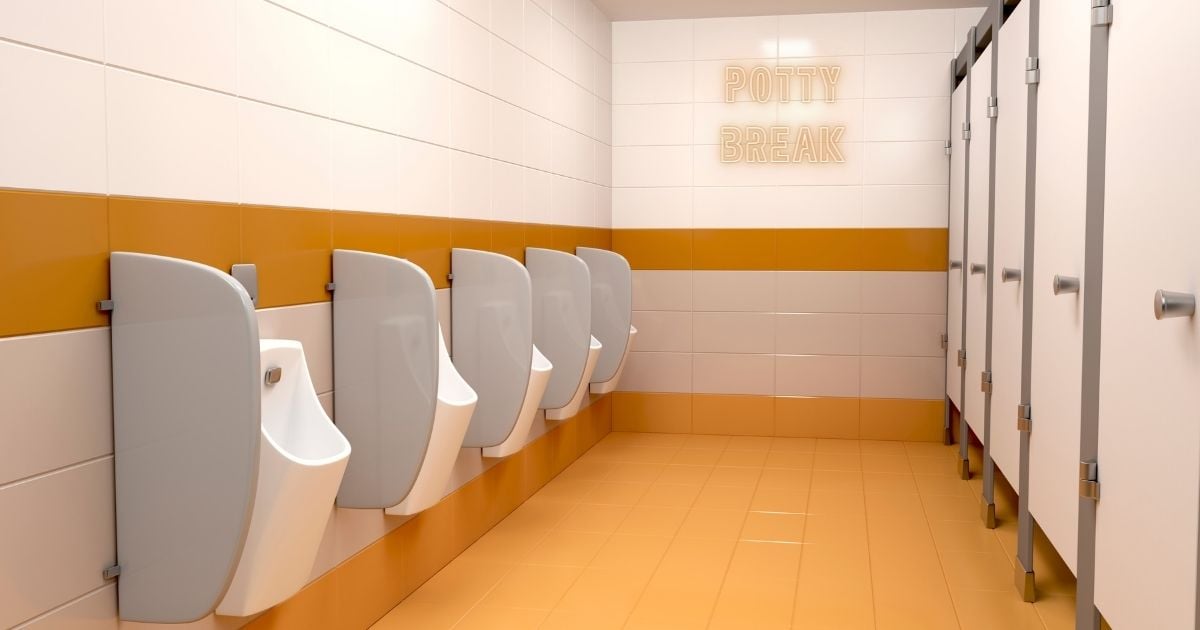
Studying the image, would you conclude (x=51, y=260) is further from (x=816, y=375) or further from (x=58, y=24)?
(x=816, y=375)

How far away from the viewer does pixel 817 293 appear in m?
5.86

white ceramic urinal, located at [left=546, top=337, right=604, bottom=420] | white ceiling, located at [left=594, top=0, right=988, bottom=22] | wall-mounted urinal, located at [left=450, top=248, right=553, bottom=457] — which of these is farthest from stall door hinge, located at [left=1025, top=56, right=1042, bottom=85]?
white ceiling, located at [left=594, top=0, right=988, bottom=22]

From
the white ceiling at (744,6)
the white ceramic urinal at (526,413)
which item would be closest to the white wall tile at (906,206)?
the white ceiling at (744,6)

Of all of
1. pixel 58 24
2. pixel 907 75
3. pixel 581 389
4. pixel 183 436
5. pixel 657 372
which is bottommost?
pixel 657 372

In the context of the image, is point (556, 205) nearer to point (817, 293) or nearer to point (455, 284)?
point (455, 284)

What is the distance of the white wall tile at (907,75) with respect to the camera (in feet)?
18.4

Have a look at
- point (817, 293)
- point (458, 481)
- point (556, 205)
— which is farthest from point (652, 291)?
point (458, 481)

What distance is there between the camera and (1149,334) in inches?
78.4

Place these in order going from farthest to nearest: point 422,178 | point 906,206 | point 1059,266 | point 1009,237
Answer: point 906,206 < point 1009,237 < point 422,178 < point 1059,266

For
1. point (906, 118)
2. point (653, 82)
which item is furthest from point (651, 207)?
point (906, 118)

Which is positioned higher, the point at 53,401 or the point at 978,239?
the point at 978,239

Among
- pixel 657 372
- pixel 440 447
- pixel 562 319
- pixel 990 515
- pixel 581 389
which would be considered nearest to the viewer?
pixel 440 447

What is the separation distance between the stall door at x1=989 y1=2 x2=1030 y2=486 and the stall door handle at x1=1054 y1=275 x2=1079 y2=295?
2.39 feet

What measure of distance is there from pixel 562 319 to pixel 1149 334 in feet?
8.41
